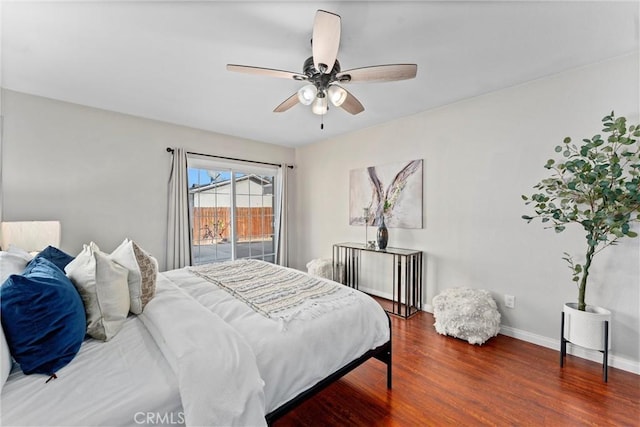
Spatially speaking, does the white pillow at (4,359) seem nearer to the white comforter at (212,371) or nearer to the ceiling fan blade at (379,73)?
the white comforter at (212,371)

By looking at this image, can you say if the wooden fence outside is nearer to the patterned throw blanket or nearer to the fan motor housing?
the patterned throw blanket

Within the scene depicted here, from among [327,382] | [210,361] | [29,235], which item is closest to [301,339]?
[327,382]

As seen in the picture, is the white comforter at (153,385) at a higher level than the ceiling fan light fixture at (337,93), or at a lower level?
lower

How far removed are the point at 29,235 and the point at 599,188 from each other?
4.76 m

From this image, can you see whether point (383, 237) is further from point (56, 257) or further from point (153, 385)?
point (56, 257)

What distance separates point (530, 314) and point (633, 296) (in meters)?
0.72

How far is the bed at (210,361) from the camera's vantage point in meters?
0.92

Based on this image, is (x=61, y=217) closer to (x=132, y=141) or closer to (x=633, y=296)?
(x=132, y=141)

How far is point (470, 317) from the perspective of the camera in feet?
8.23

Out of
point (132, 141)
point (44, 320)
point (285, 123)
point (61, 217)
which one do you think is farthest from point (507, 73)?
point (61, 217)

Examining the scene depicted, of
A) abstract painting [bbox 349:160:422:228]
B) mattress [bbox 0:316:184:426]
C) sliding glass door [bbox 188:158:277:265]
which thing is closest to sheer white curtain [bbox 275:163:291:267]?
sliding glass door [bbox 188:158:277:265]

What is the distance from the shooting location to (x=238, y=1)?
1.55 metres

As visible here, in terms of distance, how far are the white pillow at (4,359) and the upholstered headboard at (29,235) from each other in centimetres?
194

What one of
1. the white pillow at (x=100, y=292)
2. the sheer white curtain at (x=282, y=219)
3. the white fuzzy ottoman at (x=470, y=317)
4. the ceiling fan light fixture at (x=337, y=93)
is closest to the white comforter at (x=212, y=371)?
the white pillow at (x=100, y=292)
